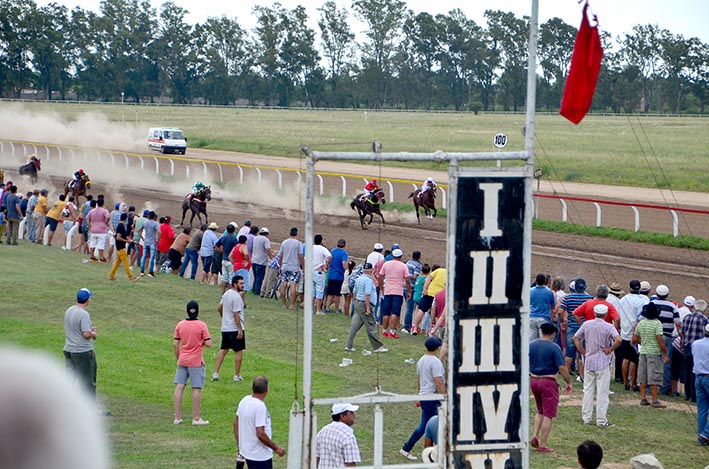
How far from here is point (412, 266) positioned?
19.0 m

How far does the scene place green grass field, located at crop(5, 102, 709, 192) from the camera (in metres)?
50.6

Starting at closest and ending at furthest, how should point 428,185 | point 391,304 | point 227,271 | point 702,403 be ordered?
point 702,403, point 391,304, point 227,271, point 428,185

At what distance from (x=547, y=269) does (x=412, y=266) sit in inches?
278

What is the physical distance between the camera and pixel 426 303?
17281 millimetres

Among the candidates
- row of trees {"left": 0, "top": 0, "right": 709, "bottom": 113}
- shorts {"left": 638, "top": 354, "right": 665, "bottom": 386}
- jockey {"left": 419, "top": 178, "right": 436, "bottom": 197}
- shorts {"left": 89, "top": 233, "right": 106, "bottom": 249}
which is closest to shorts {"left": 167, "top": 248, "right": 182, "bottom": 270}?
shorts {"left": 89, "top": 233, "right": 106, "bottom": 249}

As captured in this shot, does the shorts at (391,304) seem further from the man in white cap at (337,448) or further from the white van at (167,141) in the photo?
the white van at (167,141)

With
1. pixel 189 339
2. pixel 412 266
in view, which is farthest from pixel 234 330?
pixel 412 266

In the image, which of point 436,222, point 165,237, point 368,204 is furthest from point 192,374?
point 436,222

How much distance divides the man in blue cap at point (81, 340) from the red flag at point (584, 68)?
6.61 metres

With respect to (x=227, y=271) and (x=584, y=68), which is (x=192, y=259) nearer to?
(x=227, y=271)

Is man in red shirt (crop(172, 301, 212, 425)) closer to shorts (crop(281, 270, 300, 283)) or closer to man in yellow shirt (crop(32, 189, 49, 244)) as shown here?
shorts (crop(281, 270, 300, 283))

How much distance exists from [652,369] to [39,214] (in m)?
19.9

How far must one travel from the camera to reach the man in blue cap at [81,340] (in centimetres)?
1162

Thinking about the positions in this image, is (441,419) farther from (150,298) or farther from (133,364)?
(150,298)
